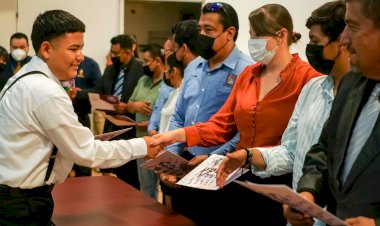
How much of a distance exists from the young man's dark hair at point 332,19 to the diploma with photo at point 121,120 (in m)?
2.65

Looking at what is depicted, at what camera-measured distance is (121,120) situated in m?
4.72

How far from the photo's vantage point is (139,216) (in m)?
2.46

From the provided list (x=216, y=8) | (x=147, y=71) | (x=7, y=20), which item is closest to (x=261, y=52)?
(x=216, y=8)

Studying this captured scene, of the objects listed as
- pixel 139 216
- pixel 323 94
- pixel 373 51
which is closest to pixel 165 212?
pixel 139 216

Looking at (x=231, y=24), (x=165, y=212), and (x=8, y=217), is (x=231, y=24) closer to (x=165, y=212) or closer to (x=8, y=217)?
(x=165, y=212)

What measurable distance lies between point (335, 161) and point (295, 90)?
0.87 meters

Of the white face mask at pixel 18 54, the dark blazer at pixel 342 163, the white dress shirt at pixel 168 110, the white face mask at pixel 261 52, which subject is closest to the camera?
the dark blazer at pixel 342 163

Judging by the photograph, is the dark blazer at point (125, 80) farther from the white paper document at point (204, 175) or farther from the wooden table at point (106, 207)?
the white paper document at point (204, 175)

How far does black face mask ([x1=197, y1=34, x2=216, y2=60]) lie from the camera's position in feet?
9.82

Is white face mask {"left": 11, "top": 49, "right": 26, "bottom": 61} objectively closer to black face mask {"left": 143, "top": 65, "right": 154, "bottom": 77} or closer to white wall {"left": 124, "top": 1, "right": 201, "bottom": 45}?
black face mask {"left": 143, "top": 65, "right": 154, "bottom": 77}

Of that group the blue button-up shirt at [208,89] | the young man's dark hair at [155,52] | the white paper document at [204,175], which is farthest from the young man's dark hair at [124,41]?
the white paper document at [204,175]

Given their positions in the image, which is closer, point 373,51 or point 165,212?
point 373,51

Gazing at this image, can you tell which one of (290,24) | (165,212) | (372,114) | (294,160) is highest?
(290,24)

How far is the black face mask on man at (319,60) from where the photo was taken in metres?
2.06
